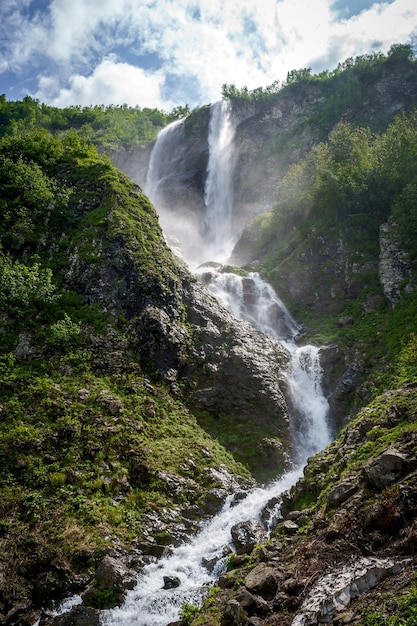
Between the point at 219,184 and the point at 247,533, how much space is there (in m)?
52.1

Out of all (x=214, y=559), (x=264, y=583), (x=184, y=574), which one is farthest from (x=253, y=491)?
(x=264, y=583)

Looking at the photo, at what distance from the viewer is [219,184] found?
5966 centimetres

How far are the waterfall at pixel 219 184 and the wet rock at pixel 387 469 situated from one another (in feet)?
137

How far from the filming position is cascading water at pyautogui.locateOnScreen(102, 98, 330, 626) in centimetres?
1248

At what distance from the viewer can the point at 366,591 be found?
7930mm

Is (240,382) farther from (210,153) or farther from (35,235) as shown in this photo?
(210,153)

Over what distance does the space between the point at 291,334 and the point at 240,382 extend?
9.96 meters

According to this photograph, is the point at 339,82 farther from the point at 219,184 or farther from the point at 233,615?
the point at 233,615

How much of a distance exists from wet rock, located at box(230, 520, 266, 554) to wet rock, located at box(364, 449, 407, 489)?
5.38 meters

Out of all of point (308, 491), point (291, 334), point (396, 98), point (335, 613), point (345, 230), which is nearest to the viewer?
point (335, 613)

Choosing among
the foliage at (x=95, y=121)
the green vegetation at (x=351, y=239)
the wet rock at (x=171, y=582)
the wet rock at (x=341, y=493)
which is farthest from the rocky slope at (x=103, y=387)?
the foliage at (x=95, y=121)

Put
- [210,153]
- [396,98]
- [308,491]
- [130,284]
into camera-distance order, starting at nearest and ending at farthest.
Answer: [308,491] < [130,284] < [396,98] < [210,153]

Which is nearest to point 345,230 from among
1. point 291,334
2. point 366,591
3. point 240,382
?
point 291,334

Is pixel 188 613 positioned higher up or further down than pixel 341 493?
further down
